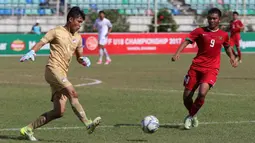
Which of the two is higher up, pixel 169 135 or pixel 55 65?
pixel 55 65

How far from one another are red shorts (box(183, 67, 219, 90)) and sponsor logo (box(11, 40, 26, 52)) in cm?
2335

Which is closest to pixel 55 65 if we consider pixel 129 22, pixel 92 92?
pixel 92 92

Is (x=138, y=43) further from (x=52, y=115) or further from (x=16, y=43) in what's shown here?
(x=52, y=115)

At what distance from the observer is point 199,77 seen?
11.9 metres

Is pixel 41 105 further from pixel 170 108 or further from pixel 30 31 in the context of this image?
pixel 30 31

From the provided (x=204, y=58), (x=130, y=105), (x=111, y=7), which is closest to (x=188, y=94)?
(x=204, y=58)

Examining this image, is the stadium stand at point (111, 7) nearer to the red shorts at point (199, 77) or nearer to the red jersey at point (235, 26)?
the red jersey at point (235, 26)

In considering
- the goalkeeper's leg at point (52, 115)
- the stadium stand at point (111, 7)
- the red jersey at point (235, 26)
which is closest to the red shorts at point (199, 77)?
the goalkeeper's leg at point (52, 115)

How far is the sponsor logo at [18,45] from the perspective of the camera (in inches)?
1352

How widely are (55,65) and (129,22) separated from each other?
106 ft

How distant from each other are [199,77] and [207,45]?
0.56 metres

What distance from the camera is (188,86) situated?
38.9 ft

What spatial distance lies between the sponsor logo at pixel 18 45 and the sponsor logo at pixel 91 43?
328 centimetres

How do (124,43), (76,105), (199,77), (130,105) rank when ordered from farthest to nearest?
(124,43)
(130,105)
(199,77)
(76,105)
